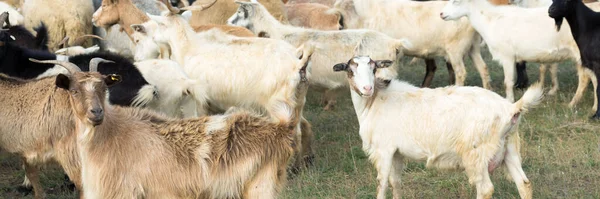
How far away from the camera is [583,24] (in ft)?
29.4

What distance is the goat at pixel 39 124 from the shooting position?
655 centimetres

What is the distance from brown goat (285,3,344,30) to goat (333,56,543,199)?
4113 millimetres

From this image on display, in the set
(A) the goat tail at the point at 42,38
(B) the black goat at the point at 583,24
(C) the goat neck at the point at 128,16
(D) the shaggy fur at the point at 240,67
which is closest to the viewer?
(D) the shaggy fur at the point at 240,67

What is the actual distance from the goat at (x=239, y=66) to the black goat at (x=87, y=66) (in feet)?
2.07

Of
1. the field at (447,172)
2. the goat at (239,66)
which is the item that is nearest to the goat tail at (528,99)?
the field at (447,172)

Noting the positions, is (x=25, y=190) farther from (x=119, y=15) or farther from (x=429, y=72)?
(x=429, y=72)

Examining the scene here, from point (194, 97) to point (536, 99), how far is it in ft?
9.39

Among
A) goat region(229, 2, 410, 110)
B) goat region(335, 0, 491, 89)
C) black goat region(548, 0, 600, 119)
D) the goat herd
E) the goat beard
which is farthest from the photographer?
goat region(335, 0, 491, 89)

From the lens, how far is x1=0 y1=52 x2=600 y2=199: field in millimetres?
7133

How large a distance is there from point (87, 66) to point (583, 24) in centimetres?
460

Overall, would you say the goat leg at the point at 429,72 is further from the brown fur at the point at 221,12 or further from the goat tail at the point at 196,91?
the goat tail at the point at 196,91

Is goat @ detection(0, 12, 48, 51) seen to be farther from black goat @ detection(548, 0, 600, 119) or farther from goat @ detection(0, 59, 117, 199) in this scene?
black goat @ detection(548, 0, 600, 119)

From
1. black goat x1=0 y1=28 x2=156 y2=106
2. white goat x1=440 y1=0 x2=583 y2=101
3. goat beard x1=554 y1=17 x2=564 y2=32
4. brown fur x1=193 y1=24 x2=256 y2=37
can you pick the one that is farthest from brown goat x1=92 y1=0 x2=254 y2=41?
goat beard x1=554 y1=17 x2=564 y2=32

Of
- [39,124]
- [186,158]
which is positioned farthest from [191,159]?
[39,124]
